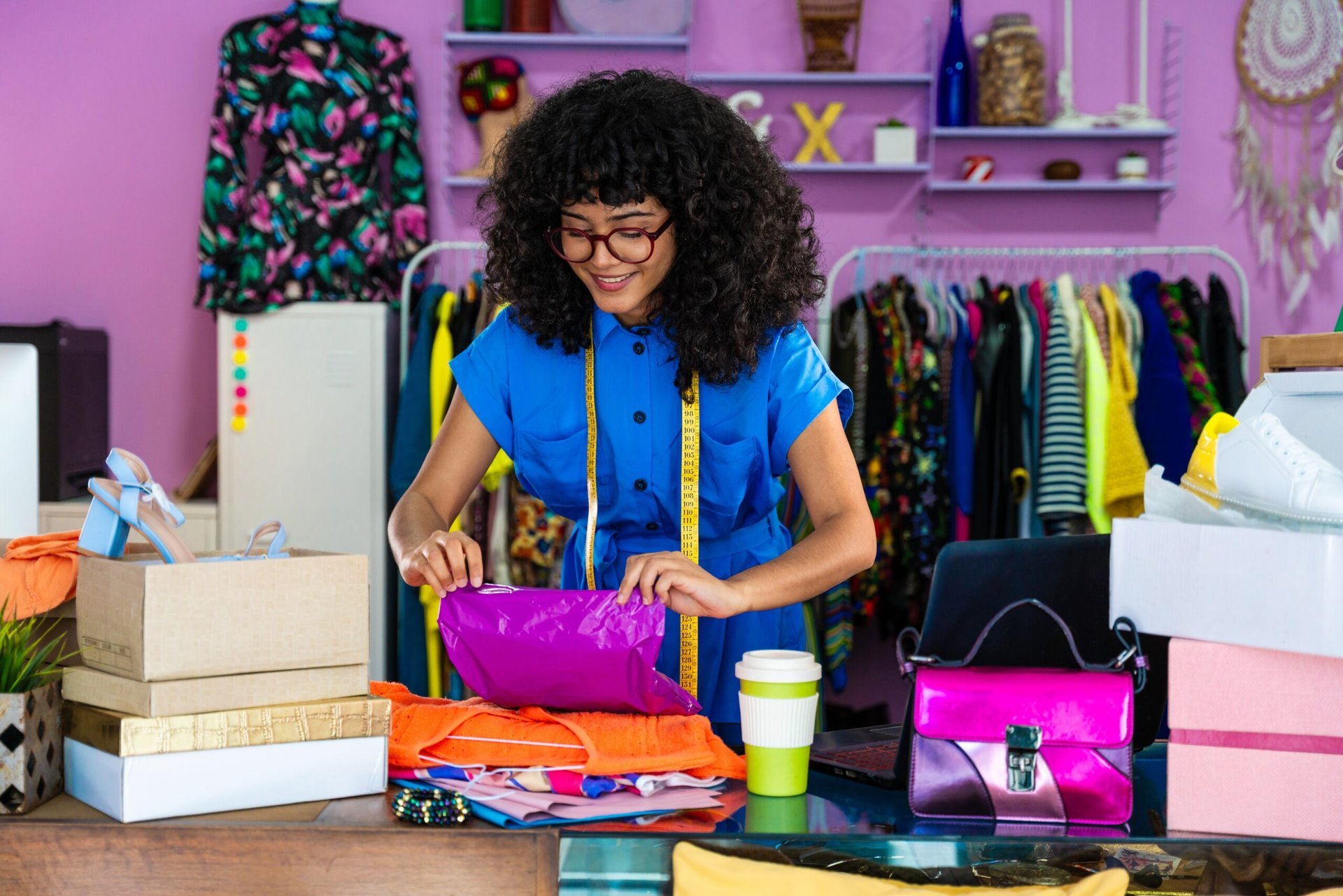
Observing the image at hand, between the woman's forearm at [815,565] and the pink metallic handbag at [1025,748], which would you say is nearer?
the pink metallic handbag at [1025,748]

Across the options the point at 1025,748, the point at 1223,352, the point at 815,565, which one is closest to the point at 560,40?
the point at 1223,352

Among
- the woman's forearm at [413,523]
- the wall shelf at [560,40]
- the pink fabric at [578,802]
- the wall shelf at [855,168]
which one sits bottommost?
the pink fabric at [578,802]

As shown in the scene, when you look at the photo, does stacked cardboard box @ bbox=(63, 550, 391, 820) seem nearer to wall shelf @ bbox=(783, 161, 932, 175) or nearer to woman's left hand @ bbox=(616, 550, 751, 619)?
woman's left hand @ bbox=(616, 550, 751, 619)

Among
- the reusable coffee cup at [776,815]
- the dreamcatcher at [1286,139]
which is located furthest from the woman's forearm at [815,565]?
the dreamcatcher at [1286,139]

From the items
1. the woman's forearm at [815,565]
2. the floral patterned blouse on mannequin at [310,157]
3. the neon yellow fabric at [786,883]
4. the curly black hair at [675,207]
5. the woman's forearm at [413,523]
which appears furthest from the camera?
the floral patterned blouse on mannequin at [310,157]

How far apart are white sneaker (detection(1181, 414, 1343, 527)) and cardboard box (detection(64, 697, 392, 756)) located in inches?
33.0

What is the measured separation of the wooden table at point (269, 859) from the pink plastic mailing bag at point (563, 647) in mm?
232

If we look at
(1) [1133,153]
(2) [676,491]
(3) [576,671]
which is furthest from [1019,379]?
(3) [576,671]

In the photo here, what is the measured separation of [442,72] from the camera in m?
3.92

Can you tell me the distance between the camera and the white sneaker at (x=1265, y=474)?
43.9 inches

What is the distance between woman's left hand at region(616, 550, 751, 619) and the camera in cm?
128

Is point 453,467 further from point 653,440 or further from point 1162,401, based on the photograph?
point 1162,401

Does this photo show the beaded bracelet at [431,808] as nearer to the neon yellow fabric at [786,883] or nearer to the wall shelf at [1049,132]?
the neon yellow fabric at [786,883]

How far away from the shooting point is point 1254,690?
112cm
